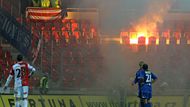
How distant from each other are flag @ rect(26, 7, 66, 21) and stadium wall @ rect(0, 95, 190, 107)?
17.5 feet

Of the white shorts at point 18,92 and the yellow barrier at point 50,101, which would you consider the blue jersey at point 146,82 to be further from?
the white shorts at point 18,92

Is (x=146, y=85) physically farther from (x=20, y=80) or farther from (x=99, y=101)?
(x=20, y=80)

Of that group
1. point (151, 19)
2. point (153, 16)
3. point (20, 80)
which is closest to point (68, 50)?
point (151, 19)

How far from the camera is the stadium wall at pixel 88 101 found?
10.9m

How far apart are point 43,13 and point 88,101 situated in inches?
219

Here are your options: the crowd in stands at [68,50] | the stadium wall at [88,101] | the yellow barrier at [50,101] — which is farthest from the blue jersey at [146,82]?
the crowd in stands at [68,50]

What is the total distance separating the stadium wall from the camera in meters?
10.9

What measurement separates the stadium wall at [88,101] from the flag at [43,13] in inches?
210

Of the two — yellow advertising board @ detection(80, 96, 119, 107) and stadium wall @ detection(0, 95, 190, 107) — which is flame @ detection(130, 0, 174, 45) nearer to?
stadium wall @ detection(0, 95, 190, 107)

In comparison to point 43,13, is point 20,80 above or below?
below

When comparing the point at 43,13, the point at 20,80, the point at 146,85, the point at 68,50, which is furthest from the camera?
the point at 68,50

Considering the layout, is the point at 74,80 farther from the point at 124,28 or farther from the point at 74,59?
the point at 124,28

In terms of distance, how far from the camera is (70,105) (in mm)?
10969

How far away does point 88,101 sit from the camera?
1102 cm
